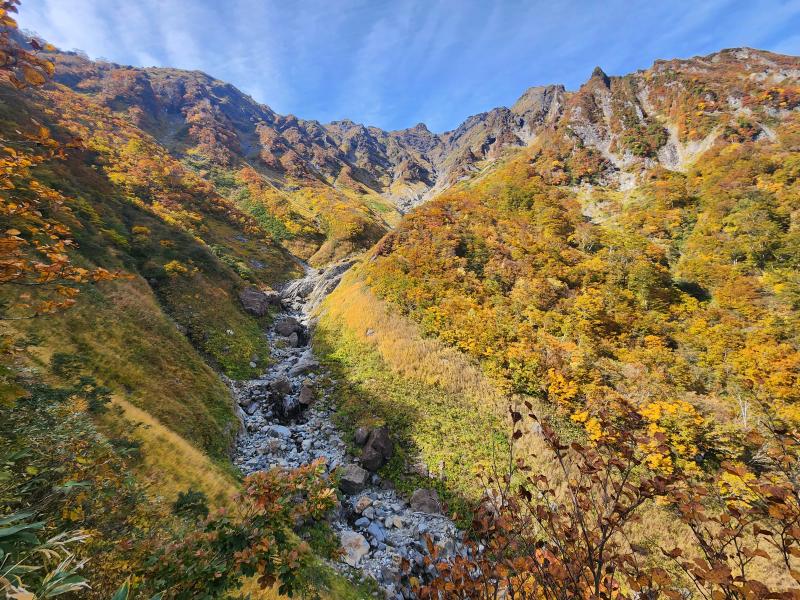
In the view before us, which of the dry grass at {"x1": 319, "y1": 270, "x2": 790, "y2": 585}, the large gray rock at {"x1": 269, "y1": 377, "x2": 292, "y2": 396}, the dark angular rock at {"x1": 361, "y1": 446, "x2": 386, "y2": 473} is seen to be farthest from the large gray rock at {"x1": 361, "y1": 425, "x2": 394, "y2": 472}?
the large gray rock at {"x1": 269, "y1": 377, "x2": 292, "y2": 396}

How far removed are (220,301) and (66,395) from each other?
16248 mm

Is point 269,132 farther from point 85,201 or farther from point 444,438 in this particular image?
point 444,438

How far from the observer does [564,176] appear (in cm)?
4050

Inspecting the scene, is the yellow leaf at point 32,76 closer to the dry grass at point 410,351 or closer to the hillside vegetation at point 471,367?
the hillside vegetation at point 471,367

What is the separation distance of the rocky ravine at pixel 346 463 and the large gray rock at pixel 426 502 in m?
0.03

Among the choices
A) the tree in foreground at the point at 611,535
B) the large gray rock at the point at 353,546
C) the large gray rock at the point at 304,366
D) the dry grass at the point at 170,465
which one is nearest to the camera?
the tree in foreground at the point at 611,535

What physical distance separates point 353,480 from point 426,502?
9.57 ft

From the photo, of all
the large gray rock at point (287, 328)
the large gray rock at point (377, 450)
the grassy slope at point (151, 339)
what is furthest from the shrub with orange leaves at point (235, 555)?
the large gray rock at point (287, 328)

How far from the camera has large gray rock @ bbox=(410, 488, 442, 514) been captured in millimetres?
11922

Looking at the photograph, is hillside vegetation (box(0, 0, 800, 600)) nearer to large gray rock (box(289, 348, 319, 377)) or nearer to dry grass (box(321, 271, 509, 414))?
dry grass (box(321, 271, 509, 414))

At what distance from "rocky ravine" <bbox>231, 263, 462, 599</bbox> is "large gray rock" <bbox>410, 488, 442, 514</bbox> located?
3 centimetres

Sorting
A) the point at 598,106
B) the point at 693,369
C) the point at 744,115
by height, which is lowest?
the point at 693,369

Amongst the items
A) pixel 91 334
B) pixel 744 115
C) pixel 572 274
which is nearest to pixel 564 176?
pixel 744 115

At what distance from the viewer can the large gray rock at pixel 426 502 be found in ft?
39.1
